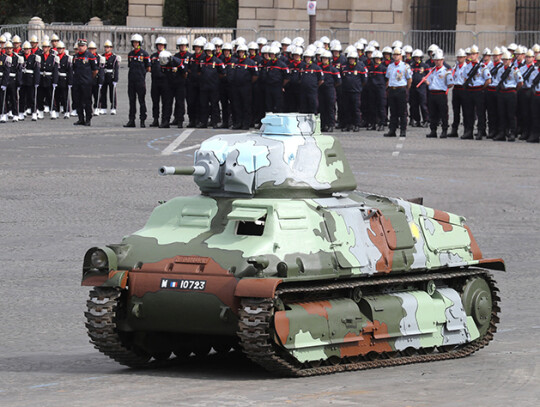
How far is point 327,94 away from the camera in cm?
3444

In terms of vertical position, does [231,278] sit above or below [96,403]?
above

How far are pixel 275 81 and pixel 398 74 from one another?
3.42 metres

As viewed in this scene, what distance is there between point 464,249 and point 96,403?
4.22m

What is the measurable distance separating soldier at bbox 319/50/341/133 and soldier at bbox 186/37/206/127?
9.60 feet

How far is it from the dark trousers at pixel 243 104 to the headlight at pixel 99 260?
76.4ft

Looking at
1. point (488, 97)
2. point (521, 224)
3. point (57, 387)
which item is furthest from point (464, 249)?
point (488, 97)

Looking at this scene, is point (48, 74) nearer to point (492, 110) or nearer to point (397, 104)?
point (397, 104)

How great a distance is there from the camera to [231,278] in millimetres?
10859

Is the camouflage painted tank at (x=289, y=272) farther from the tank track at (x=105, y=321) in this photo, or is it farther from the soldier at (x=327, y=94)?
the soldier at (x=327, y=94)

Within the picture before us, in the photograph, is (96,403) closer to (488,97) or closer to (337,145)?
(337,145)

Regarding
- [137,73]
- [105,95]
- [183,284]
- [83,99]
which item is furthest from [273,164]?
[105,95]

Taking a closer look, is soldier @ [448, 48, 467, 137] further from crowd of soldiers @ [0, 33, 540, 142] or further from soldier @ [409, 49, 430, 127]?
soldier @ [409, 49, 430, 127]

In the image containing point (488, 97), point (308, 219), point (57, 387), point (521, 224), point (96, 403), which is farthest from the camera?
point (488, 97)

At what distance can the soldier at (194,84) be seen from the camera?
34312 millimetres
